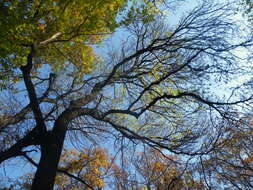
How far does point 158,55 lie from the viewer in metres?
6.29

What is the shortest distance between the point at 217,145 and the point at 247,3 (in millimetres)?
5307

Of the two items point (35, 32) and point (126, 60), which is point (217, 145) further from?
point (35, 32)

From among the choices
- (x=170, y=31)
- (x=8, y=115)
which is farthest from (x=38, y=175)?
(x=170, y=31)

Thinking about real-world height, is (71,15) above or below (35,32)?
above

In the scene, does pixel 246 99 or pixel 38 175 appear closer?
pixel 38 175

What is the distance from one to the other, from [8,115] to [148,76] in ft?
Result: 14.2

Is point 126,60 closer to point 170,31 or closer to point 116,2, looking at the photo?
point 116,2

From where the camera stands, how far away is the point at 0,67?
471 cm

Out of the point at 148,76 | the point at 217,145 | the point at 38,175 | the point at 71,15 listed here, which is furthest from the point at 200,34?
the point at 38,175

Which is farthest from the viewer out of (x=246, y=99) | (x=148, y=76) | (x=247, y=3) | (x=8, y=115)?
(x=148, y=76)

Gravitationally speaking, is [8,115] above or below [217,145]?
above

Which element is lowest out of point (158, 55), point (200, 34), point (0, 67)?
point (0, 67)

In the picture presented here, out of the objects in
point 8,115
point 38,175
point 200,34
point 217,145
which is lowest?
point 38,175

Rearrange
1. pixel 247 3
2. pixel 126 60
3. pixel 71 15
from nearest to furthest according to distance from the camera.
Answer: pixel 71 15 → pixel 126 60 → pixel 247 3
